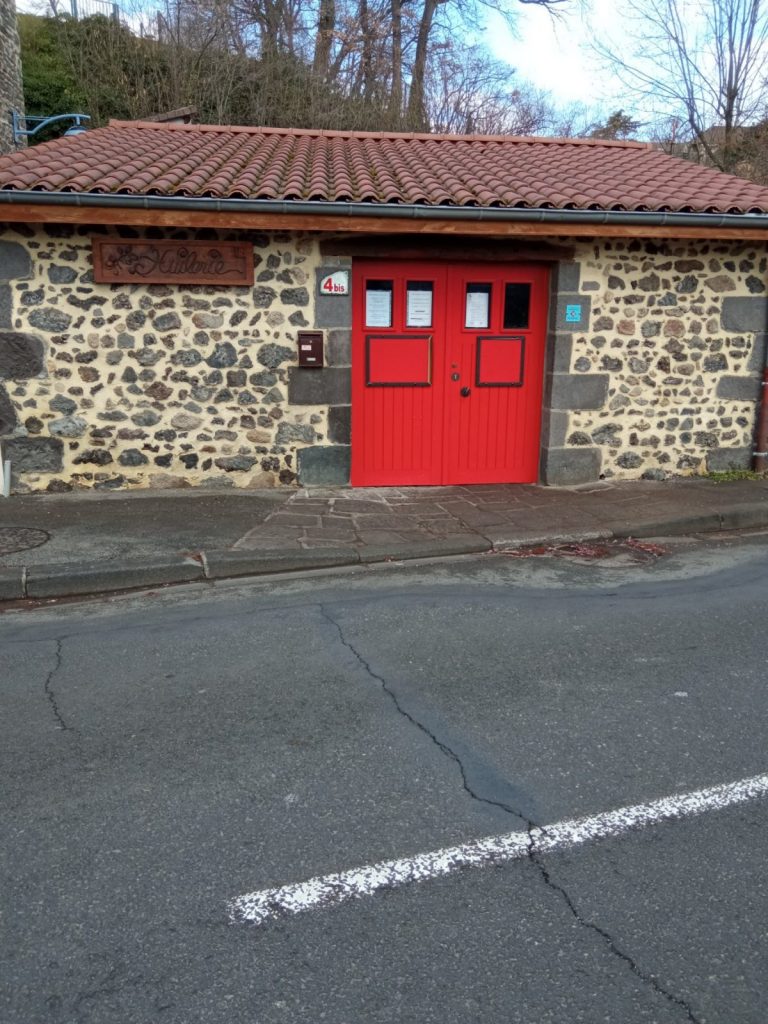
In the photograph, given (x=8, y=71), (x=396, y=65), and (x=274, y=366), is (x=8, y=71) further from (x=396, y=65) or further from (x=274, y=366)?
(x=274, y=366)

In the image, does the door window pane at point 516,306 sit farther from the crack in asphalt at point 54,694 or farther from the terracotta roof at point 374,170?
the crack in asphalt at point 54,694

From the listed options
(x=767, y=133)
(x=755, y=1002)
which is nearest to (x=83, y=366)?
(x=755, y=1002)

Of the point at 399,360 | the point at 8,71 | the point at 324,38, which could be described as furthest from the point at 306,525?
the point at 324,38

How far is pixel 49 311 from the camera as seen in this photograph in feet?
24.7

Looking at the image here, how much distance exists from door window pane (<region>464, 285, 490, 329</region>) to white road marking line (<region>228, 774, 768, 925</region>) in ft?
19.5

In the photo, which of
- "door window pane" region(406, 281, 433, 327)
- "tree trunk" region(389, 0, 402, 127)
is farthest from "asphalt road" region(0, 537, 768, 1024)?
"tree trunk" region(389, 0, 402, 127)

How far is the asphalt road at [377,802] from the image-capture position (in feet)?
7.05

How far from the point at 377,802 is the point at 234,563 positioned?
3108mm

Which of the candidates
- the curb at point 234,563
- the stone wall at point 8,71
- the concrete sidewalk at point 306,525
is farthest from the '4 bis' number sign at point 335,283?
the stone wall at point 8,71

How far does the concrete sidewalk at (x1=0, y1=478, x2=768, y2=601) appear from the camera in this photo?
5719 mm

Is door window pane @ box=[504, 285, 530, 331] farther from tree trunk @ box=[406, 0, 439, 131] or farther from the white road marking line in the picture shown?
tree trunk @ box=[406, 0, 439, 131]

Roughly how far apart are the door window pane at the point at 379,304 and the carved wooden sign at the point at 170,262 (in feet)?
3.87

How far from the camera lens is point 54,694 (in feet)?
12.9

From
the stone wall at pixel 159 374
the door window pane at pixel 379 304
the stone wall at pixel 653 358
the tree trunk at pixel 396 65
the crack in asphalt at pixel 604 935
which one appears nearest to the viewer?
the crack in asphalt at pixel 604 935
